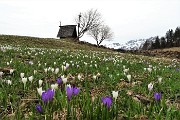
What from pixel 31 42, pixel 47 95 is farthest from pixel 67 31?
pixel 47 95

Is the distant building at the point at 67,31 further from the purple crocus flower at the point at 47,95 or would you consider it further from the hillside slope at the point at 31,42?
the purple crocus flower at the point at 47,95

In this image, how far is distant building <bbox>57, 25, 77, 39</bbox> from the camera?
103m

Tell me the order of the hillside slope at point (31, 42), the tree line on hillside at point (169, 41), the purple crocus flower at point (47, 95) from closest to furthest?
the purple crocus flower at point (47, 95) < the hillside slope at point (31, 42) < the tree line on hillside at point (169, 41)

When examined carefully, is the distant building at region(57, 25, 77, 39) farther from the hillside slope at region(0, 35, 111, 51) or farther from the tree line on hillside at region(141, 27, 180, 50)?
the tree line on hillside at region(141, 27, 180, 50)

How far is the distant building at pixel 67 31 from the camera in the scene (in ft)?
338

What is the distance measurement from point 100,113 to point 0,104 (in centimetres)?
173

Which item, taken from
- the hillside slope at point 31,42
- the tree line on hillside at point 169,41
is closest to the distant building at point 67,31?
the hillside slope at point 31,42

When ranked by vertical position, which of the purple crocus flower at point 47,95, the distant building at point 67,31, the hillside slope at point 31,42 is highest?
the distant building at point 67,31

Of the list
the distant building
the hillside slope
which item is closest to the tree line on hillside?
the distant building

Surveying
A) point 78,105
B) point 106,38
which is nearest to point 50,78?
point 78,105

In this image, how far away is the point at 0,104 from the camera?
4703 mm

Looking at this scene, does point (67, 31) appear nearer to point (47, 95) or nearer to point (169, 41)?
point (169, 41)

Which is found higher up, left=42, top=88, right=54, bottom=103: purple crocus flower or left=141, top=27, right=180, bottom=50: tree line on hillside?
left=141, top=27, right=180, bottom=50: tree line on hillside

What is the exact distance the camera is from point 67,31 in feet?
343
